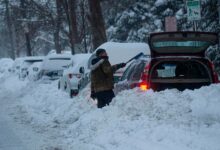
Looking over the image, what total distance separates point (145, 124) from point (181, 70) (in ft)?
6.37

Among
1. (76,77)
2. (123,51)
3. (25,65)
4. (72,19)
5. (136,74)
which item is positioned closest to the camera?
(136,74)

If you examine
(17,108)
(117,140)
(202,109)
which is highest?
(202,109)

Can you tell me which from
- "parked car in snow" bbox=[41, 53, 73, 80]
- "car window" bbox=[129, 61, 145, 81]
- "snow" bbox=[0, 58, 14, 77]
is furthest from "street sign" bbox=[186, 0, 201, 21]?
"snow" bbox=[0, 58, 14, 77]

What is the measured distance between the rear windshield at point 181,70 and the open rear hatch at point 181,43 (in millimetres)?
275

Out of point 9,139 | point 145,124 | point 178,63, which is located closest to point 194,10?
point 178,63

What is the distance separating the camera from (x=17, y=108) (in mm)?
16484

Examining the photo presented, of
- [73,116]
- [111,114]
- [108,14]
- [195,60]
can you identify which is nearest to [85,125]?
[111,114]

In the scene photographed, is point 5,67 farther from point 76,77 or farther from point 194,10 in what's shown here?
point 194,10

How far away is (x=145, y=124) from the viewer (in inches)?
336

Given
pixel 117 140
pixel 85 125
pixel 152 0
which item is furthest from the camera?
pixel 152 0

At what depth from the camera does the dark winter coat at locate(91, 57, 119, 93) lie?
11164mm

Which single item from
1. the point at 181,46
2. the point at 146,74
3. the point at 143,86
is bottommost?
the point at 143,86

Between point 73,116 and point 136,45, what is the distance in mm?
4782

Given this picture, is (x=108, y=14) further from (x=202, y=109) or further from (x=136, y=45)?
(x=202, y=109)
